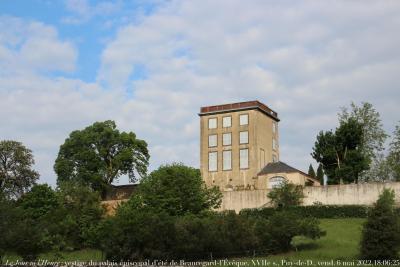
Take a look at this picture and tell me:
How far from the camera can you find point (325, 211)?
54688 millimetres

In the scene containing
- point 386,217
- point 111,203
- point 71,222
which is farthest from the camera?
point 111,203

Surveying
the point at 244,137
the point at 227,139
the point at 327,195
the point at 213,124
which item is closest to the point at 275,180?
the point at 244,137

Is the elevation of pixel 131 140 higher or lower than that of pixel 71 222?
higher

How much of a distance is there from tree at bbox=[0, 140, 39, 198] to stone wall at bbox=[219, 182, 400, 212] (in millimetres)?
22693

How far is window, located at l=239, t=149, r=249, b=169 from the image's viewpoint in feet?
230

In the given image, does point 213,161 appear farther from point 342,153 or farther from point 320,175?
point 342,153

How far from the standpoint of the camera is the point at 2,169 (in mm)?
68062

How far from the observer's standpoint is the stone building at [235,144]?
69.9m

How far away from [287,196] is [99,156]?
2434cm

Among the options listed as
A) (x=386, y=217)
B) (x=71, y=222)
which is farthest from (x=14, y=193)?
(x=386, y=217)

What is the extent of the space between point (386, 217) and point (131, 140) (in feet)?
133

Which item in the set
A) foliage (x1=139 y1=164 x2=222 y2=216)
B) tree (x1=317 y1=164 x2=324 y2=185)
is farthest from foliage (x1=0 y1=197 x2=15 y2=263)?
tree (x1=317 y1=164 x2=324 y2=185)

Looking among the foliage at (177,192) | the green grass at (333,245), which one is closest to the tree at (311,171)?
the foliage at (177,192)

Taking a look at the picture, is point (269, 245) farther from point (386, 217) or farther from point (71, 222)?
point (71, 222)
